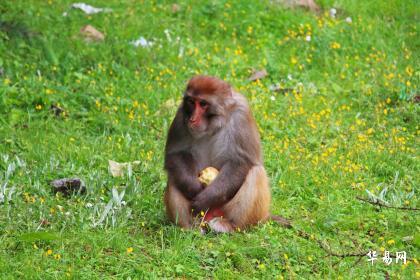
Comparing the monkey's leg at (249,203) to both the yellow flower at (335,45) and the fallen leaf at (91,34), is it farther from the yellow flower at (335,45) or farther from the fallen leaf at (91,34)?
the yellow flower at (335,45)

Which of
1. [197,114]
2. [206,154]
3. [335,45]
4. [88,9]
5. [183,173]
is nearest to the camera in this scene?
[197,114]

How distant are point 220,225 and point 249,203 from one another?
0.32m

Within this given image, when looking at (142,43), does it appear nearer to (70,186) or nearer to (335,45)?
(335,45)

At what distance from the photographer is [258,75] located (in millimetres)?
11617

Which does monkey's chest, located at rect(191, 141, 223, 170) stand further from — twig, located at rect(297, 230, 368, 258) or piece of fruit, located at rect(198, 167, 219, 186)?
twig, located at rect(297, 230, 368, 258)

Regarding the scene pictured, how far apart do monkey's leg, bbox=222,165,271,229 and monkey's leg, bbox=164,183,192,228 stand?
1.07ft

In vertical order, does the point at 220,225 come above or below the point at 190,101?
below

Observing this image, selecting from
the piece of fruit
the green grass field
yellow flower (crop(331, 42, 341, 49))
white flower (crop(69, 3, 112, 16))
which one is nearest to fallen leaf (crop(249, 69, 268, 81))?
the green grass field

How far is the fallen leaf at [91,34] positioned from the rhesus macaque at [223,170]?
4.61m

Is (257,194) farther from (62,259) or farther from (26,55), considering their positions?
(26,55)

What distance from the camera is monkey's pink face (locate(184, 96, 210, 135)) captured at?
731 centimetres

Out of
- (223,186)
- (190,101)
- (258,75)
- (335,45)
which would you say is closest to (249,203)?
(223,186)

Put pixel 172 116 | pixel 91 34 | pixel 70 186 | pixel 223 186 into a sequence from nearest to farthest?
1. pixel 223 186
2. pixel 70 186
3. pixel 172 116
4. pixel 91 34

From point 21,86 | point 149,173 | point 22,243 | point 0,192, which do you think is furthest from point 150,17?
point 22,243
